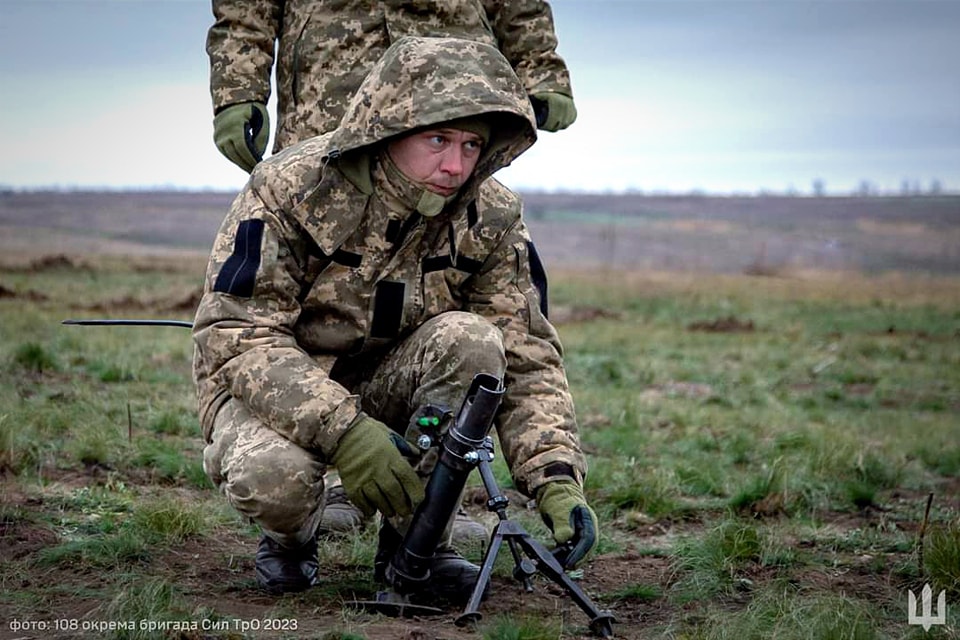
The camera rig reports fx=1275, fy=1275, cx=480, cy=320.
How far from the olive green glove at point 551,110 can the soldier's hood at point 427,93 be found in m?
1.21

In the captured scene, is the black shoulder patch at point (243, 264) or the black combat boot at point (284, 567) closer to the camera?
the black shoulder patch at point (243, 264)

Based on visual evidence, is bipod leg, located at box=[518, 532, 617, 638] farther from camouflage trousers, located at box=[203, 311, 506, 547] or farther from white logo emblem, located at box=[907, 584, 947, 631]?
white logo emblem, located at box=[907, 584, 947, 631]

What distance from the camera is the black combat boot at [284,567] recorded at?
4.00 metres

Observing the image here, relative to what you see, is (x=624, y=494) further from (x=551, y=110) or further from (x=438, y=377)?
(x=438, y=377)

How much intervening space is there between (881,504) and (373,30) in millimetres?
3168

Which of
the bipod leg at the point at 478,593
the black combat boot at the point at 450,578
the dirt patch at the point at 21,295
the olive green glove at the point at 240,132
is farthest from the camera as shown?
the dirt patch at the point at 21,295

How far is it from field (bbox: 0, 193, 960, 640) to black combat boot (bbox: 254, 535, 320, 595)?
76mm

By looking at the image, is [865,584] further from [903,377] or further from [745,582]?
[903,377]

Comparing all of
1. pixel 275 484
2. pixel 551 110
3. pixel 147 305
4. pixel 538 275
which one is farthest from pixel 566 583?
pixel 147 305

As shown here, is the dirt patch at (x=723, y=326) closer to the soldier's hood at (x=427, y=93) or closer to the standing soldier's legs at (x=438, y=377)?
the standing soldier's legs at (x=438, y=377)

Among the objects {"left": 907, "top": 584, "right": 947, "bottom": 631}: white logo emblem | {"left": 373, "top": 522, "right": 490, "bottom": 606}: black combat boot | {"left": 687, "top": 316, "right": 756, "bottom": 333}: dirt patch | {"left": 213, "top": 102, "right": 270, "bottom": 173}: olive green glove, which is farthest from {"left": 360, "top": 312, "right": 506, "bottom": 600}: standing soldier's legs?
{"left": 687, "top": 316, "right": 756, "bottom": 333}: dirt patch

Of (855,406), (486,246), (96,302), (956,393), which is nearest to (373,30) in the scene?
(486,246)

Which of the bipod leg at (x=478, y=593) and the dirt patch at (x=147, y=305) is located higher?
the bipod leg at (x=478, y=593)

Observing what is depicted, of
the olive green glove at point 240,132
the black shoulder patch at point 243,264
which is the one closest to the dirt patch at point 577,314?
the olive green glove at point 240,132
